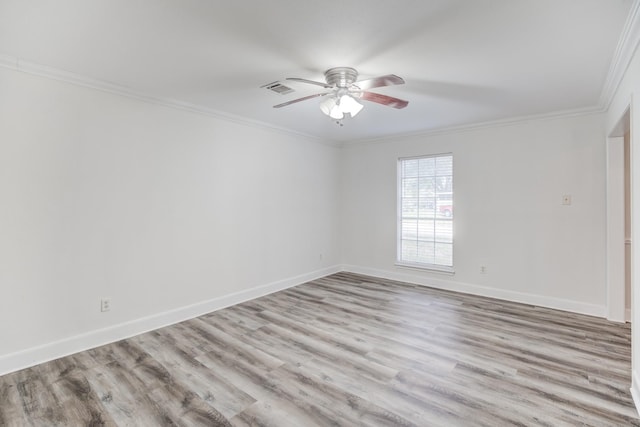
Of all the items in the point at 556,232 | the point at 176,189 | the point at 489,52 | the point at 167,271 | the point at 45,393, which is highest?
the point at 489,52

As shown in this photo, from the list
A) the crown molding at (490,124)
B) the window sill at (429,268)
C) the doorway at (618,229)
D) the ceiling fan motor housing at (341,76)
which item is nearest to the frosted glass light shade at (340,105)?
the ceiling fan motor housing at (341,76)

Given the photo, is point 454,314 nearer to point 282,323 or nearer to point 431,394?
point 431,394

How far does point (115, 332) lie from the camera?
3084mm

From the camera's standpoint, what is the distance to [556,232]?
4.01m

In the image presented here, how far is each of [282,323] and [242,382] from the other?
1.16 metres

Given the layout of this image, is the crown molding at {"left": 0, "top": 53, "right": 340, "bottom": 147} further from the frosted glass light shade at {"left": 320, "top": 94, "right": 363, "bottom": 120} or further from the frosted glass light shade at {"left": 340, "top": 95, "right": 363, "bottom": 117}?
the frosted glass light shade at {"left": 340, "top": 95, "right": 363, "bottom": 117}

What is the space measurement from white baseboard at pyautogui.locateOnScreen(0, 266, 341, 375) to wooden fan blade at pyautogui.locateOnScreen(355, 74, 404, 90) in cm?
306

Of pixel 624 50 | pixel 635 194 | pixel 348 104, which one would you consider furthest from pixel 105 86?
pixel 635 194

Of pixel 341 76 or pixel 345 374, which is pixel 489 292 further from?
pixel 341 76

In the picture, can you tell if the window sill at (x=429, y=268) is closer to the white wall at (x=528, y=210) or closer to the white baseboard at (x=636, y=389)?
the white wall at (x=528, y=210)

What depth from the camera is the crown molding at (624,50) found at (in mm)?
1869

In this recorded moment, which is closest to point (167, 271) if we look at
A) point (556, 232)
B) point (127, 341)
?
point (127, 341)

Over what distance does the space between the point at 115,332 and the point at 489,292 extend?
183 inches

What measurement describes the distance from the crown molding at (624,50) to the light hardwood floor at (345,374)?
2394 millimetres
